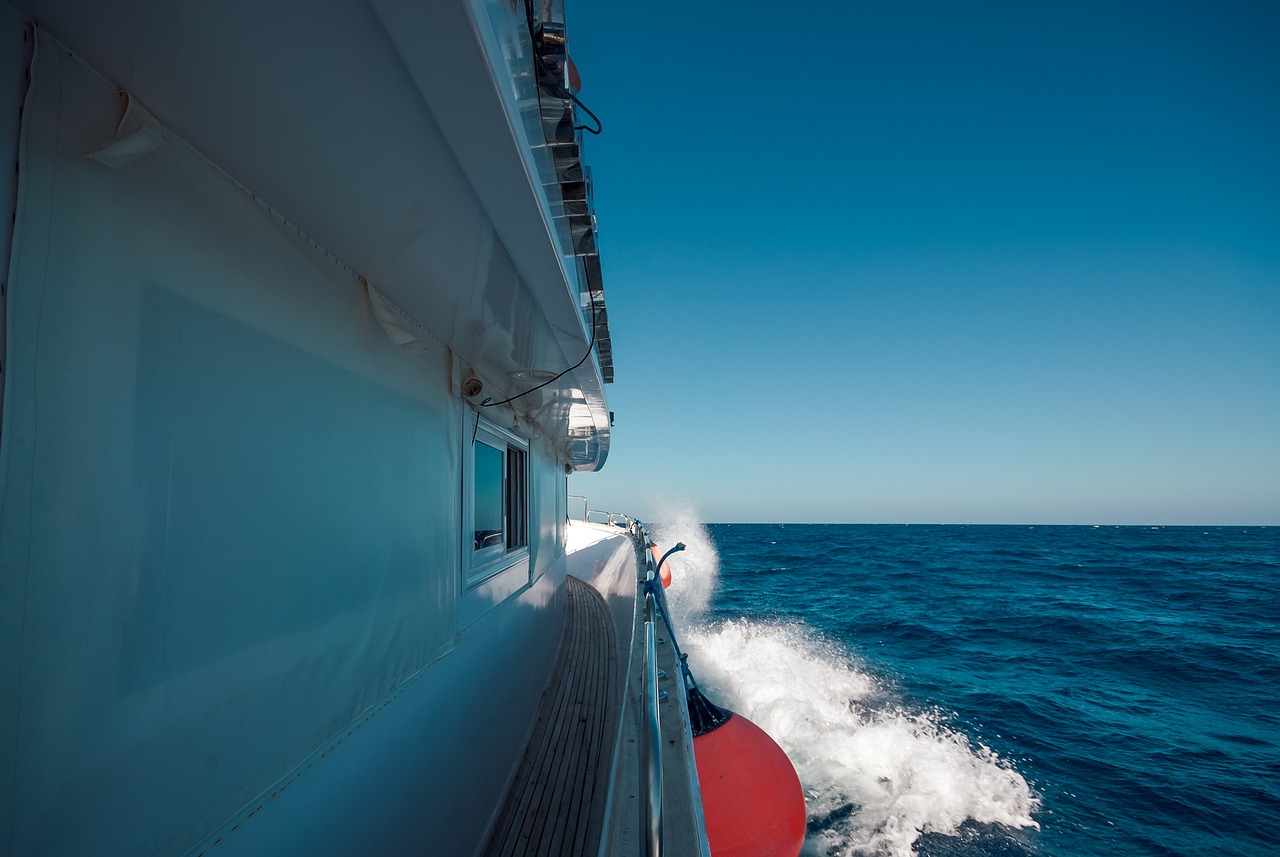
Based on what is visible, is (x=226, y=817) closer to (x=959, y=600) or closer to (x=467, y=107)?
(x=467, y=107)

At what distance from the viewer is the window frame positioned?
340 cm

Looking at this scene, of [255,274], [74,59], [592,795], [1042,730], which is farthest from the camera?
[1042,730]

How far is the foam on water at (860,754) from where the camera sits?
6684 millimetres

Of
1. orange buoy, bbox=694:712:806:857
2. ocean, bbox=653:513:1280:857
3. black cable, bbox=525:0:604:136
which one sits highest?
black cable, bbox=525:0:604:136

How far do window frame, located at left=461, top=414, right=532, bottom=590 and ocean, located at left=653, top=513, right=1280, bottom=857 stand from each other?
4.92m

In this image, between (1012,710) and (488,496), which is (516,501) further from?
(1012,710)

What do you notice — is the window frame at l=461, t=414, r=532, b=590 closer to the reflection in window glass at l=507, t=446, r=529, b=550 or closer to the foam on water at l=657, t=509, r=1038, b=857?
the reflection in window glass at l=507, t=446, r=529, b=550

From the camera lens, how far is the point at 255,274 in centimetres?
160

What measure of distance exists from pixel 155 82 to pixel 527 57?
95 cm

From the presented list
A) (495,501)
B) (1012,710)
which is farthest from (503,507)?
(1012,710)

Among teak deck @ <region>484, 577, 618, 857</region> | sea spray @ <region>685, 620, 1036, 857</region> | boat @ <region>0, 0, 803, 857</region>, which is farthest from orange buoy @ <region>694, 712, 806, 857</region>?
sea spray @ <region>685, 620, 1036, 857</region>

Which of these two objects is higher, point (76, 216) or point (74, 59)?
point (74, 59)

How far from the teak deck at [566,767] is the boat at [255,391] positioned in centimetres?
60

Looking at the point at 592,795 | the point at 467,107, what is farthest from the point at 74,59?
the point at 592,795
